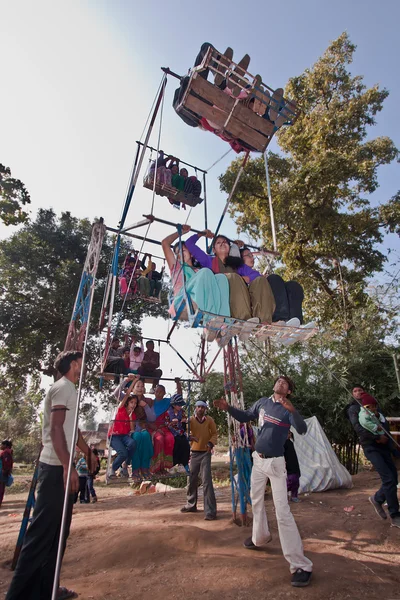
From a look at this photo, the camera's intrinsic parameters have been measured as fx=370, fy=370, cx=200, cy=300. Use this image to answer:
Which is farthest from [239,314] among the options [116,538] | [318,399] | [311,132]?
[311,132]

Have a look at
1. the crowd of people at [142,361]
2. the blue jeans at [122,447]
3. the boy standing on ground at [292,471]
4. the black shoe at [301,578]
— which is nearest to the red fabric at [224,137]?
the crowd of people at [142,361]

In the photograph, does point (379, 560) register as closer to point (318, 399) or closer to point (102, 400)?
point (318, 399)

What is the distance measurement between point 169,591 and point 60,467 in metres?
1.66

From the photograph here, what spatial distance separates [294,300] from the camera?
15.9 ft

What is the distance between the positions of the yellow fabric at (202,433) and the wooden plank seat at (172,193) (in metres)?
4.20

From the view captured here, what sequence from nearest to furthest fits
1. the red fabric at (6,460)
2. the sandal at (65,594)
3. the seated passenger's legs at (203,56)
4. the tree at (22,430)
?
the sandal at (65,594) → the seated passenger's legs at (203,56) → the red fabric at (6,460) → the tree at (22,430)

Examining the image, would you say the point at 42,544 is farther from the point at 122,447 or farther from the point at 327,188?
the point at 327,188

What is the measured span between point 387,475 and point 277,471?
2122mm

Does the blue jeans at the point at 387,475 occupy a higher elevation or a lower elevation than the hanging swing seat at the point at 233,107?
lower

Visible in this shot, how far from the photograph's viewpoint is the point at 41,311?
16.9 m

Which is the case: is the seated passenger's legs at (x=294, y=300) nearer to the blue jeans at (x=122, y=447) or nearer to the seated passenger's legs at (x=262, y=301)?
the seated passenger's legs at (x=262, y=301)

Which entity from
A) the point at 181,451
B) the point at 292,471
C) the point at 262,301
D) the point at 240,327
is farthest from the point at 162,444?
the point at 262,301

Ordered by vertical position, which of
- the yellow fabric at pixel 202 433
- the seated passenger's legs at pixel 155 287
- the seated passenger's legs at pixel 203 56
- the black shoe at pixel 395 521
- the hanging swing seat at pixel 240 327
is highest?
the seated passenger's legs at pixel 203 56

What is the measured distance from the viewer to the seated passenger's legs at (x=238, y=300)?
4.43 meters
